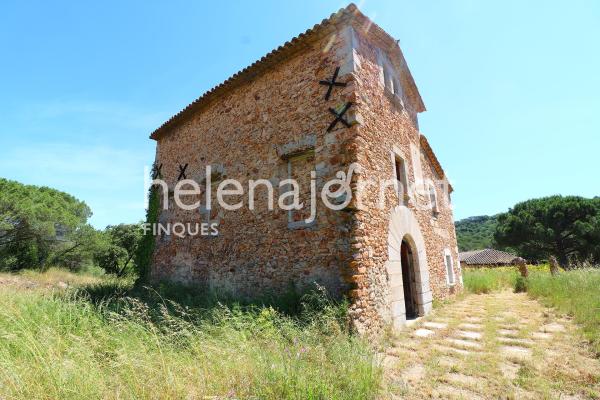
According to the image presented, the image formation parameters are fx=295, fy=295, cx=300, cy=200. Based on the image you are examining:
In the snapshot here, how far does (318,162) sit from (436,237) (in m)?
5.43

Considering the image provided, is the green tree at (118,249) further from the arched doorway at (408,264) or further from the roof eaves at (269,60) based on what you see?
the arched doorway at (408,264)

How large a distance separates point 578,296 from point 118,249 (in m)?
24.1

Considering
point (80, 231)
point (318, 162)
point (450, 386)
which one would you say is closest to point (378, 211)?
point (318, 162)

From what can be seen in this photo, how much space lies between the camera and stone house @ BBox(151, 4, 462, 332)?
208 inches

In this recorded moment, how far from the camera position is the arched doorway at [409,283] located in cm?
696

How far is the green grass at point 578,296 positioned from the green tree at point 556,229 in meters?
23.6

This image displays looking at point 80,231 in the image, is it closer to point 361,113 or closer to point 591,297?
point 361,113

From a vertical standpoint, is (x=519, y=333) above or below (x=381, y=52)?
below

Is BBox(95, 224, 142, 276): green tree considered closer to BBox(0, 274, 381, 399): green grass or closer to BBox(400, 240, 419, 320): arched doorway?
BBox(0, 274, 381, 399): green grass

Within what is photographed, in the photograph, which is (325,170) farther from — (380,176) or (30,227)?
(30,227)

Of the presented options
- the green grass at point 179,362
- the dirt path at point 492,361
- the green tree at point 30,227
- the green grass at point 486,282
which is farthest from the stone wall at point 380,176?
the green tree at point 30,227

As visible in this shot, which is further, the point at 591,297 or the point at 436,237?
the point at 436,237

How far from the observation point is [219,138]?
26.5ft

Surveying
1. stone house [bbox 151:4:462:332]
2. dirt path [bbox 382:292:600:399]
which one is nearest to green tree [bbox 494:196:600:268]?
stone house [bbox 151:4:462:332]
